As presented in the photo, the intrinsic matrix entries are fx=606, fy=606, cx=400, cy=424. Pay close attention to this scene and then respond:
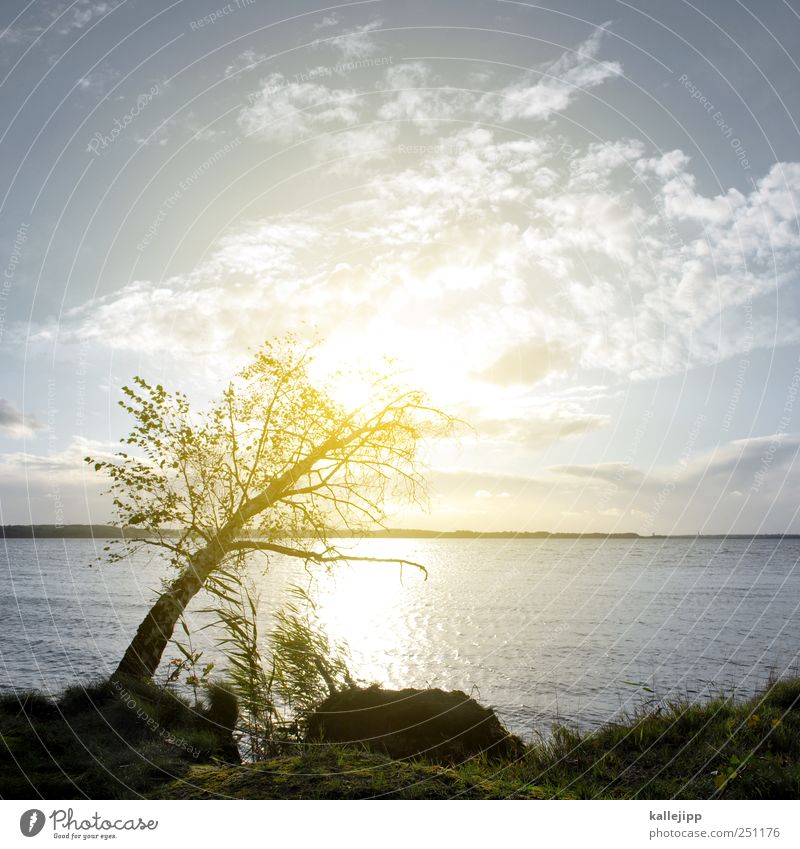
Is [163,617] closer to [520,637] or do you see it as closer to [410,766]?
[410,766]

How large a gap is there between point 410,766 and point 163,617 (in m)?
9.20

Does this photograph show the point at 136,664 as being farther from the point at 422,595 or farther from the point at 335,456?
the point at 422,595

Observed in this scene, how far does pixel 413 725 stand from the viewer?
35.9 feet

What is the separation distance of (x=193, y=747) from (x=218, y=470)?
596 cm

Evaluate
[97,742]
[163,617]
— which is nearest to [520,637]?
[163,617]

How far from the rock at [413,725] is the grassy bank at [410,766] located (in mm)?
1170

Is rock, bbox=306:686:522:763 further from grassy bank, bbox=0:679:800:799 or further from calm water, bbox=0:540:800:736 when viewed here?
calm water, bbox=0:540:800:736

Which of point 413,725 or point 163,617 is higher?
point 163,617

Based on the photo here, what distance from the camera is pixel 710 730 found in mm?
10180

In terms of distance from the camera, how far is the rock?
10461 mm

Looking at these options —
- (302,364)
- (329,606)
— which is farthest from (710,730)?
(329,606)

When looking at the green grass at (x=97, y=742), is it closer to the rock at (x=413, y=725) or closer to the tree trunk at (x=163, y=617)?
the tree trunk at (x=163, y=617)

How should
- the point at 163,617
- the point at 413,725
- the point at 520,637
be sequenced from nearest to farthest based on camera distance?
the point at 413,725 < the point at 163,617 < the point at 520,637
